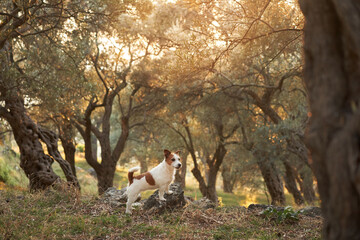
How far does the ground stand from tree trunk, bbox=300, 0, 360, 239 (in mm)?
4245

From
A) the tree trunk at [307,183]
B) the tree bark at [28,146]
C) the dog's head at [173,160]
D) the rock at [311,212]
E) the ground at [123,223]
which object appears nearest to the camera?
the ground at [123,223]

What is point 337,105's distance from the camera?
103 inches

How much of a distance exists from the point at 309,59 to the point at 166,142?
20.5 m

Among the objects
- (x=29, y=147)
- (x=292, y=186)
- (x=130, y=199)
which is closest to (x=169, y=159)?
(x=130, y=199)

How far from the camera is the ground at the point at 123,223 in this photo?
6605mm

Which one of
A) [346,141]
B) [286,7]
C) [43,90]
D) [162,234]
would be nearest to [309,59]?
[346,141]

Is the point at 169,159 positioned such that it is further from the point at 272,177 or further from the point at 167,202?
the point at 272,177

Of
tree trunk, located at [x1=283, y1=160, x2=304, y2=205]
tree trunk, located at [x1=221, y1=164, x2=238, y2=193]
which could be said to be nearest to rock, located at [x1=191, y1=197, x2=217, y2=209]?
tree trunk, located at [x1=283, y1=160, x2=304, y2=205]

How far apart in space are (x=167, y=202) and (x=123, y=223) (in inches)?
62.1

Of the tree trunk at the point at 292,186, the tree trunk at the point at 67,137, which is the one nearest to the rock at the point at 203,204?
the tree trunk at the point at 67,137

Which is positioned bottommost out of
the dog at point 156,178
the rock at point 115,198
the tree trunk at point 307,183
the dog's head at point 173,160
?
the tree trunk at point 307,183

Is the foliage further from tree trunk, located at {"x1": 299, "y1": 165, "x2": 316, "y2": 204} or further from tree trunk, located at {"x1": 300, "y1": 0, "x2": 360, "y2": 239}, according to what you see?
tree trunk, located at {"x1": 299, "y1": 165, "x2": 316, "y2": 204}

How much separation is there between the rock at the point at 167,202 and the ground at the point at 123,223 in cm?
19

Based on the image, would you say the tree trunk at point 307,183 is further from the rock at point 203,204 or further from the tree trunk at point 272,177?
the rock at point 203,204
